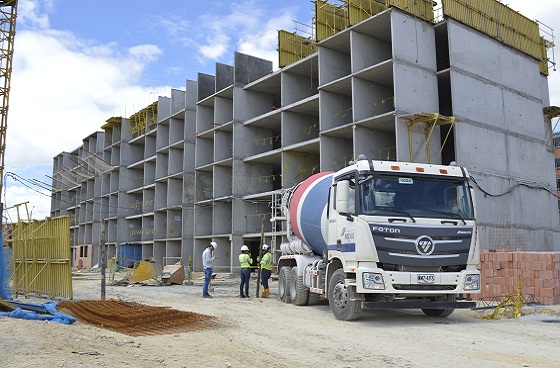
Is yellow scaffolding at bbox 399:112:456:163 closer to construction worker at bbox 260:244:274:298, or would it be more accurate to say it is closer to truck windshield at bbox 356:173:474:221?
construction worker at bbox 260:244:274:298

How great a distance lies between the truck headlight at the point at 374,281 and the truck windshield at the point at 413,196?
113cm

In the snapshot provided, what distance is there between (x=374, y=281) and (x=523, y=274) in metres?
Result: 6.30

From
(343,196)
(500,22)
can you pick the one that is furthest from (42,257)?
(500,22)

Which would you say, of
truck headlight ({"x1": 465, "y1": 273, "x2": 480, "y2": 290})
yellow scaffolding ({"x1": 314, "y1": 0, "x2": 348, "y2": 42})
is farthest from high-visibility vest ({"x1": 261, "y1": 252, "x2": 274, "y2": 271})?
yellow scaffolding ({"x1": 314, "y1": 0, "x2": 348, "y2": 42})

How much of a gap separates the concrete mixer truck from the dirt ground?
544 millimetres

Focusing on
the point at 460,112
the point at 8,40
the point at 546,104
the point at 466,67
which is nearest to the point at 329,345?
the point at 460,112

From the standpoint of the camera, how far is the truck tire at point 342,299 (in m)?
9.99

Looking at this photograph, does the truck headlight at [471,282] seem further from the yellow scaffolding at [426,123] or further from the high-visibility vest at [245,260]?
the yellow scaffolding at [426,123]

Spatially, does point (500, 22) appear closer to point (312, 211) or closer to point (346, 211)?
point (312, 211)

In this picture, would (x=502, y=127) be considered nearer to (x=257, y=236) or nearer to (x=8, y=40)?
(x=257, y=236)

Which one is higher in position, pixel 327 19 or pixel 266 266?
pixel 327 19

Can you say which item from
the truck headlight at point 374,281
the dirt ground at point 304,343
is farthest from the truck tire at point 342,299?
the truck headlight at point 374,281

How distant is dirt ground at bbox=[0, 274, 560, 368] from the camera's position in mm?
6527

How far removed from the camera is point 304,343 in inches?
317
